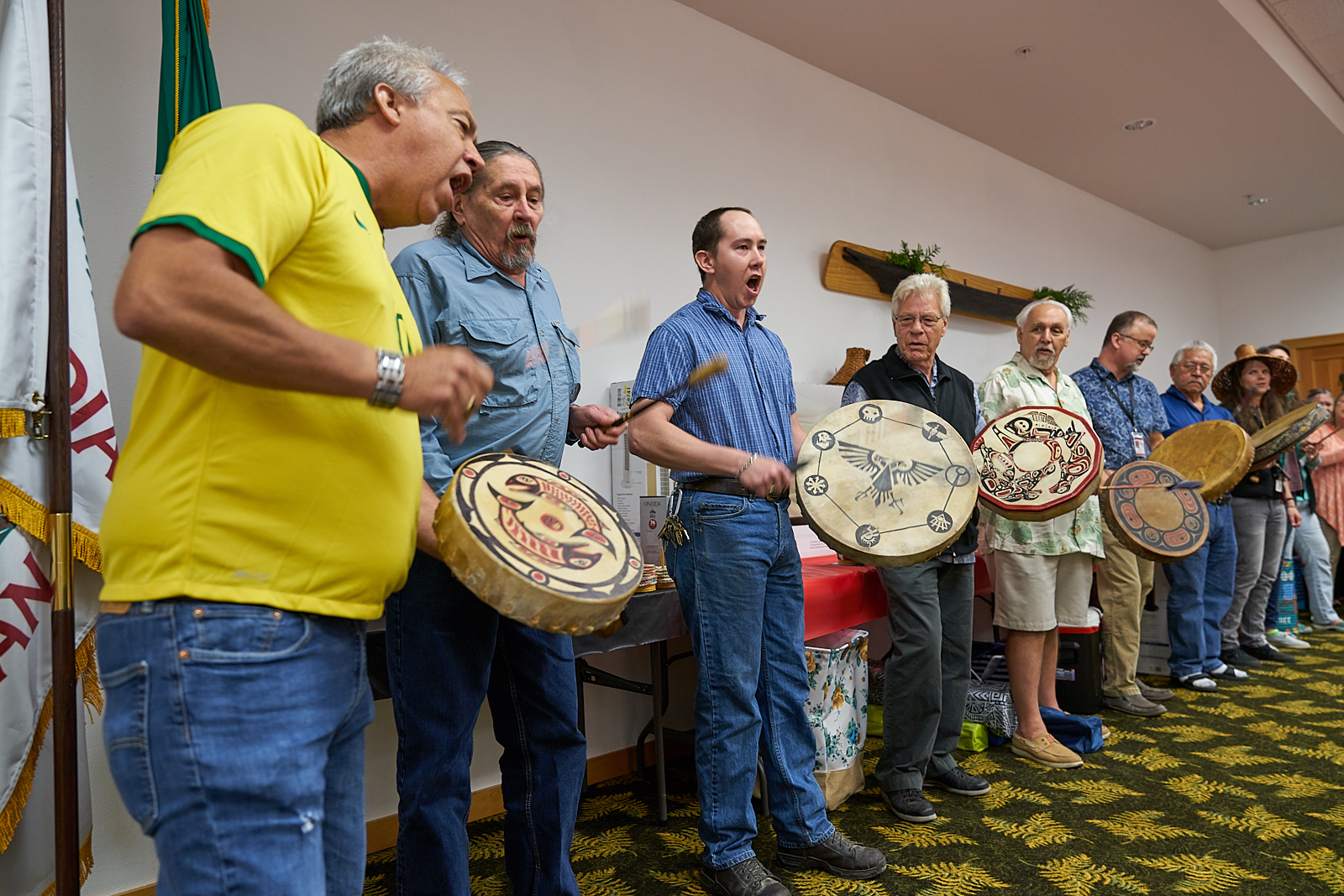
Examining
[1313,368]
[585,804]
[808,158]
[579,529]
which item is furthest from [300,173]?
[1313,368]

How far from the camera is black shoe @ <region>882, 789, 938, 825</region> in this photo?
2564mm

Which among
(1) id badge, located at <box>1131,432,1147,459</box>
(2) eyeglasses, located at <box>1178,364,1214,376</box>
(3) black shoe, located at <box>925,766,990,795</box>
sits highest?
(2) eyeglasses, located at <box>1178,364,1214,376</box>

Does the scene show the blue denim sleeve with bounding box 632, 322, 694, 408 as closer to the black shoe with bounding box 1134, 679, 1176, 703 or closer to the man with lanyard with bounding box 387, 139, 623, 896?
the man with lanyard with bounding box 387, 139, 623, 896

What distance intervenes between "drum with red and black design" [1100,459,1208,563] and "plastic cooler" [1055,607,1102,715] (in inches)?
31.9

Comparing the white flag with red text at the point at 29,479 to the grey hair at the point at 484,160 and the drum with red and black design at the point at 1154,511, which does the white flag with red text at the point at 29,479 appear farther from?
the drum with red and black design at the point at 1154,511

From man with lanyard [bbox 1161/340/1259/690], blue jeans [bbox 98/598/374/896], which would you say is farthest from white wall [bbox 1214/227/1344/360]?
blue jeans [bbox 98/598/374/896]

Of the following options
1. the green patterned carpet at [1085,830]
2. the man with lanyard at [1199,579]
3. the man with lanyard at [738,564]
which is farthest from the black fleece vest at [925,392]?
the man with lanyard at [1199,579]

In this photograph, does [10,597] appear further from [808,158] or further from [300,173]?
[808,158]

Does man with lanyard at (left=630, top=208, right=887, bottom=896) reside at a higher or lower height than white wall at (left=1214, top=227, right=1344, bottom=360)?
lower

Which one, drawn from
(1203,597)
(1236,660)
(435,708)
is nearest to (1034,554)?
(1203,597)

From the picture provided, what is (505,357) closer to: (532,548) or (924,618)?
(532,548)

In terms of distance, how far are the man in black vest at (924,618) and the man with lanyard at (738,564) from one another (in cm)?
50

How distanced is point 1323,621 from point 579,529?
6.62 m

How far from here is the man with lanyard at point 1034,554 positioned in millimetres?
3090
